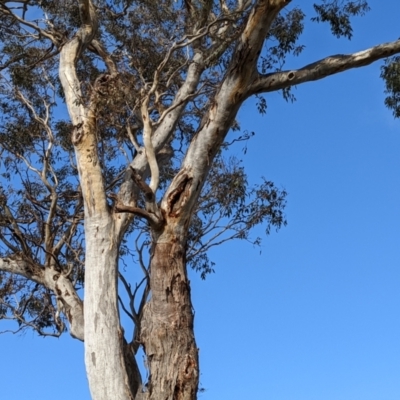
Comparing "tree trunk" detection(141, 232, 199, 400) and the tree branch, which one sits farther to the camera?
the tree branch

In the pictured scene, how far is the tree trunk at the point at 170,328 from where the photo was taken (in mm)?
7656

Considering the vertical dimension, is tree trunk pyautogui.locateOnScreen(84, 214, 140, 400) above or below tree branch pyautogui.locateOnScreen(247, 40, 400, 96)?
below

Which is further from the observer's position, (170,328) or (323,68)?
(323,68)

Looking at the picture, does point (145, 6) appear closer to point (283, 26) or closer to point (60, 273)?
point (283, 26)

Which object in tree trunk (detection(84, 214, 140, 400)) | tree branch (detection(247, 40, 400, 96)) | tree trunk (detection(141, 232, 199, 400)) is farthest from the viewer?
tree branch (detection(247, 40, 400, 96))

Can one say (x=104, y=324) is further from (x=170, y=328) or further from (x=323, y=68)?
(x=323, y=68)

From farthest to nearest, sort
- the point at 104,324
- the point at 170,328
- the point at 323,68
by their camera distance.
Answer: the point at 323,68 < the point at 104,324 < the point at 170,328

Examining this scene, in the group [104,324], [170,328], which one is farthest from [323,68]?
[104,324]

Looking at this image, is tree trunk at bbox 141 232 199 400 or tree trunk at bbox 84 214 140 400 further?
tree trunk at bbox 84 214 140 400

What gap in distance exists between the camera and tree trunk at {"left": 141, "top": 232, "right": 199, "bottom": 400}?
7656 mm

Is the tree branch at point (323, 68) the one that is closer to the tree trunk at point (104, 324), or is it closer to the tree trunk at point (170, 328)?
the tree trunk at point (170, 328)

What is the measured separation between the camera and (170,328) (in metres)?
7.80

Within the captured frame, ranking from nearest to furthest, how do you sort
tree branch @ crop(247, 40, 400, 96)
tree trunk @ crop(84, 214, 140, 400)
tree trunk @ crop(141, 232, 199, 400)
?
tree trunk @ crop(141, 232, 199, 400) < tree trunk @ crop(84, 214, 140, 400) < tree branch @ crop(247, 40, 400, 96)

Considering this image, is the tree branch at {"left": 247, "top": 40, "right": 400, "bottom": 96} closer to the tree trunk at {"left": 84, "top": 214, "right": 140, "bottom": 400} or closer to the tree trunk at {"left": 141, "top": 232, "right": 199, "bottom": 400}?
the tree trunk at {"left": 141, "top": 232, "right": 199, "bottom": 400}
